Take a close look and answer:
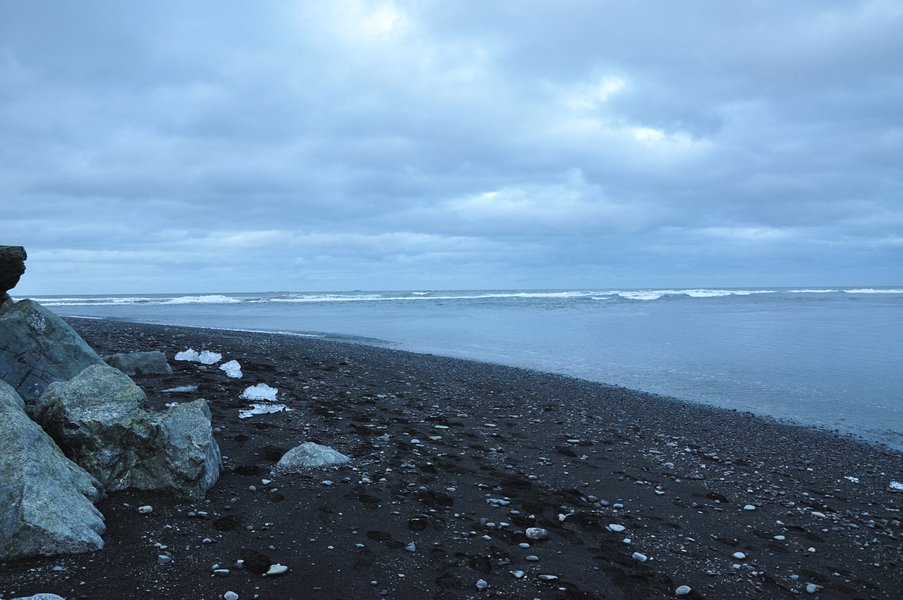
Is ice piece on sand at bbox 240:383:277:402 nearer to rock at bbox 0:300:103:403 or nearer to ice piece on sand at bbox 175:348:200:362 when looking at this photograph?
rock at bbox 0:300:103:403

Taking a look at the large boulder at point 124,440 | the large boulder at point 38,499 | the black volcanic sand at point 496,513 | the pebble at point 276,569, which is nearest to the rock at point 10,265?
the black volcanic sand at point 496,513

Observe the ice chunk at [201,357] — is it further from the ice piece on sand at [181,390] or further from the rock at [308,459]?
the rock at [308,459]

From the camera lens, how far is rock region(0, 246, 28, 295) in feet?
28.7

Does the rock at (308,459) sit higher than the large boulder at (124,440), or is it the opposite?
the large boulder at (124,440)

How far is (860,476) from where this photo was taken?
8.96 m

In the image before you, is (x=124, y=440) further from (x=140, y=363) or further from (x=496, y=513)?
(x=140, y=363)

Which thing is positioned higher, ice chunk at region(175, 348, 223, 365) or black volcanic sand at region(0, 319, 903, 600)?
ice chunk at region(175, 348, 223, 365)

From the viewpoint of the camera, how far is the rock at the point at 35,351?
8023 mm

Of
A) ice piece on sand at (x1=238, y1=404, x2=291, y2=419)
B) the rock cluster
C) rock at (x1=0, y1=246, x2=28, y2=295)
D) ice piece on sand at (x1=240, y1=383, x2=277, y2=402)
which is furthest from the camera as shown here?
ice piece on sand at (x1=240, y1=383, x2=277, y2=402)

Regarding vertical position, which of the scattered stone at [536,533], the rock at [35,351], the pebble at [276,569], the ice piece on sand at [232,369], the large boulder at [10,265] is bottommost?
the scattered stone at [536,533]

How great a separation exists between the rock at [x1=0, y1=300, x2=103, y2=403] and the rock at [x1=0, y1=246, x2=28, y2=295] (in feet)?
1.59

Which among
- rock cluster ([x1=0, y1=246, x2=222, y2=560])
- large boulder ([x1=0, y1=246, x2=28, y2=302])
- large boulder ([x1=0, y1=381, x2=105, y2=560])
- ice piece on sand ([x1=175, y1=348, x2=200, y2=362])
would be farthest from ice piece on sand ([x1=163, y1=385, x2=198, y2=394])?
large boulder ([x1=0, y1=381, x2=105, y2=560])

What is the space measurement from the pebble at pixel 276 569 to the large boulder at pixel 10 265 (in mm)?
7214

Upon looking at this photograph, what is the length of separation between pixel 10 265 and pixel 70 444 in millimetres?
4612
